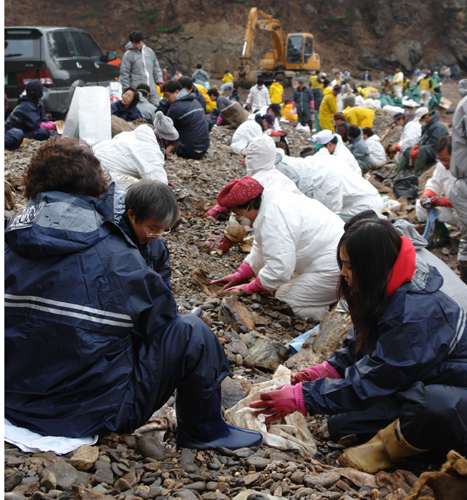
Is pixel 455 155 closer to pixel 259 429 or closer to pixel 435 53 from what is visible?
pixel 259 429

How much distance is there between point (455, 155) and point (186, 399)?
4002 mm

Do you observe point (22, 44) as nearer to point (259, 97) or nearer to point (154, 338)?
point (154, 338)

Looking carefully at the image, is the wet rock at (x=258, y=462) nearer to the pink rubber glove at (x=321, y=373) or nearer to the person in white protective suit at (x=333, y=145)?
the pink rubber glove at (x=321, y=373)

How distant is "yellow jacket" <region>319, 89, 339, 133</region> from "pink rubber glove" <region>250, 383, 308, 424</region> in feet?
36.8

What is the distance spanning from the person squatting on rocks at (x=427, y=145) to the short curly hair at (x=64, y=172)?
753 centimetres

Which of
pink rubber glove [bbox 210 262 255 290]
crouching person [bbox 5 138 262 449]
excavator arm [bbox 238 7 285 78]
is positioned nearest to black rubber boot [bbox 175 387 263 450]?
crouching person [bbox 5 138 262 449]

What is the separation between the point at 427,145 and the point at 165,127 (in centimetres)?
473

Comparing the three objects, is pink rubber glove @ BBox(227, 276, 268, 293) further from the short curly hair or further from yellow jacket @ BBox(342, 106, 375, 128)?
yellow jacket @ BBox(342, 106, 375, 128)

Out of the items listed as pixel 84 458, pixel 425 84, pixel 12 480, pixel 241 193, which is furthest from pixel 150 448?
pixel 425 84

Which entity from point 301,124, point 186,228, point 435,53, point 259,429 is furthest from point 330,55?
point 259,429

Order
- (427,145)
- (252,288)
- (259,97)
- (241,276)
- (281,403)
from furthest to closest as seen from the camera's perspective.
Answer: (259,97) → (427,145) → (241,276) → (252,288) → (281,403)

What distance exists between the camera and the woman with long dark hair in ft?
6.76

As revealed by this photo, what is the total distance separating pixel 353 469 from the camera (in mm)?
2197

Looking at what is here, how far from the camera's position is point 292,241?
385cm
